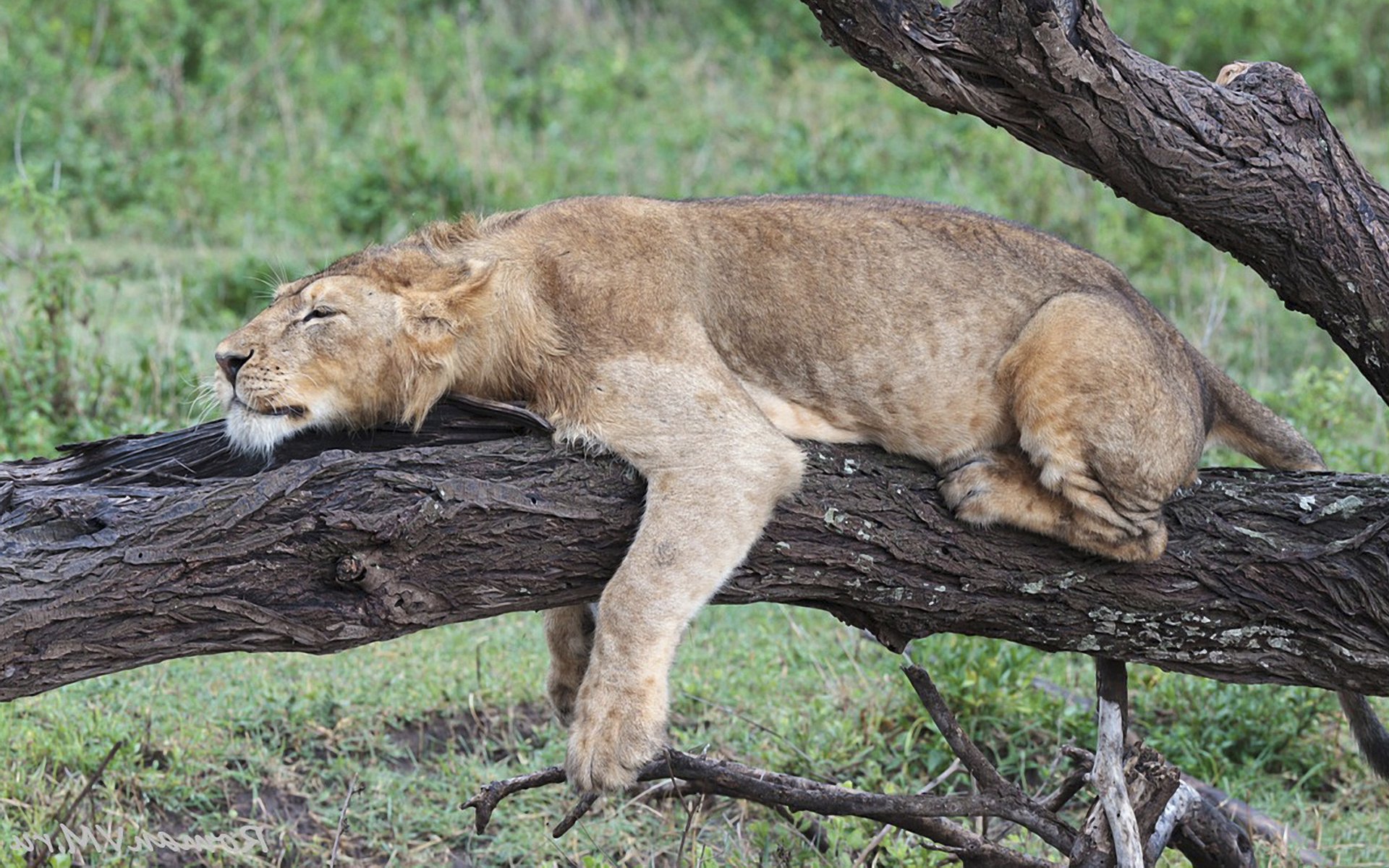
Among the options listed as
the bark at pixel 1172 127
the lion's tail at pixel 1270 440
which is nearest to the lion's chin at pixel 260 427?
the bark at pixel 1172 127

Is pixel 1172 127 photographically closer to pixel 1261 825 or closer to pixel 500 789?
pixel 500 789

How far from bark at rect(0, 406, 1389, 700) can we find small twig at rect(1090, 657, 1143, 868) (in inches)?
4.6

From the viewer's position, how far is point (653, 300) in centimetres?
418

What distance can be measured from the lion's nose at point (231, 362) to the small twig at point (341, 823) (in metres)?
1.28

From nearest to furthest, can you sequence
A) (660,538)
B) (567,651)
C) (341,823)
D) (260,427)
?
(660,538), (260,427), (341,823), (567,651)

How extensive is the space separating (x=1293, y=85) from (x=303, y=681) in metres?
4.07

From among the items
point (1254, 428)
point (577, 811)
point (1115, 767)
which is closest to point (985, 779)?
point (1115, 767)

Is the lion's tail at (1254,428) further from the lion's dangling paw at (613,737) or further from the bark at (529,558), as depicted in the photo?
the lion's dangling paw at (613,737)

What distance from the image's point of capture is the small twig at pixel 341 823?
4321 millimetres

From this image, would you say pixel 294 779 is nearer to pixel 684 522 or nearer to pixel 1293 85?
pixel 684 522

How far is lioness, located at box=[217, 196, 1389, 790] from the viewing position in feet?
12.6

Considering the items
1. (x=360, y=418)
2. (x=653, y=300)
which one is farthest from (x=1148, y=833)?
(x=360, y=418)

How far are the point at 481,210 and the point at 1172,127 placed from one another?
80.7 inches

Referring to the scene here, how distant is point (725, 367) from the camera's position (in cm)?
419
